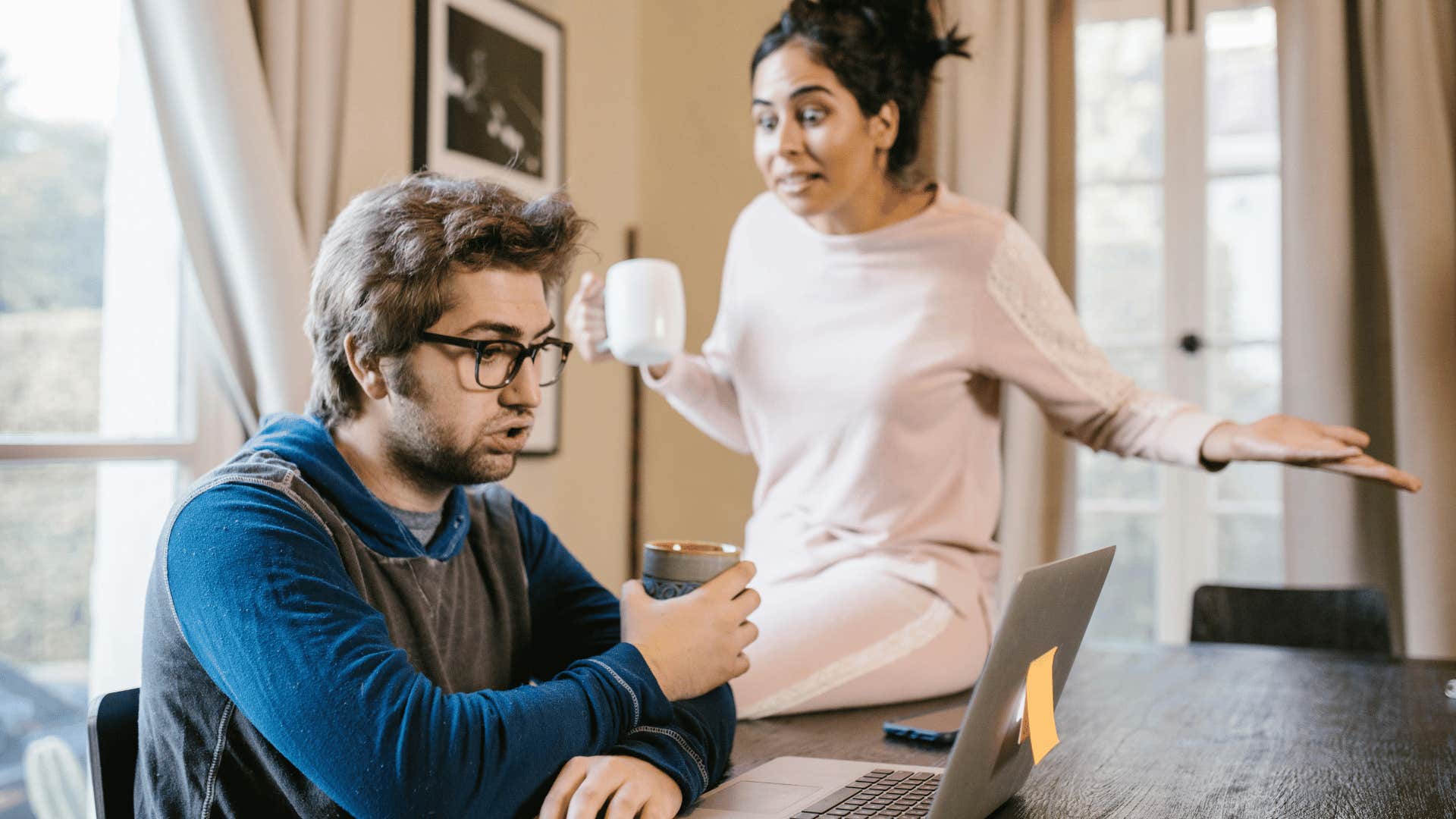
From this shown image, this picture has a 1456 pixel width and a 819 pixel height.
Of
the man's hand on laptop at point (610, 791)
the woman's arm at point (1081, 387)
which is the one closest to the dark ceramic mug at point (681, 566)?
the man's hand on laptop at point (610, 791)

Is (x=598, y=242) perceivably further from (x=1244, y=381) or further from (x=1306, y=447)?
(x=1306, y=447)

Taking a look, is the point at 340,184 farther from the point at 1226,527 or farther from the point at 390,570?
the point at 1226,527

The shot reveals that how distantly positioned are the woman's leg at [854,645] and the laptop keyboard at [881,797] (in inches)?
16.3

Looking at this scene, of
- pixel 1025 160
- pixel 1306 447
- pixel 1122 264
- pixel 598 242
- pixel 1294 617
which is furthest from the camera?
pixel 598 242

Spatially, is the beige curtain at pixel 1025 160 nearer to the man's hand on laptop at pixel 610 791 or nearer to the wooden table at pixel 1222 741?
the wooden table at pixel 1222 741

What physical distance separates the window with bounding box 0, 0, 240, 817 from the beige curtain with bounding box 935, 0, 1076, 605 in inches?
77.8

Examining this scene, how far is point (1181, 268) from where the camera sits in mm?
3291

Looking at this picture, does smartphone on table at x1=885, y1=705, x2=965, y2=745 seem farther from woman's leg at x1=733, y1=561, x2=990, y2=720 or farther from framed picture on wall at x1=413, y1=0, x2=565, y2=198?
framed picture on wall at x1=413, y1=0, x2=565, y2=198

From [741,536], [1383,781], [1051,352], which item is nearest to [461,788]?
[1383,781]

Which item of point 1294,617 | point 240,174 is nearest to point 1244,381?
point 1294,617

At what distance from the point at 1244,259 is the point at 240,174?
2550mm

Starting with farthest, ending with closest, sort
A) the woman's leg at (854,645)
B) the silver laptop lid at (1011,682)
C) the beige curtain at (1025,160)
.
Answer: the beige curtain at (1025,160) < the woman's leg at (854,645) < the silver laptop lid at (1011,682)

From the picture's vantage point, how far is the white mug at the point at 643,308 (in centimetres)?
176

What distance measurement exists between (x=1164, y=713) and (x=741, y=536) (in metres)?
2.34
